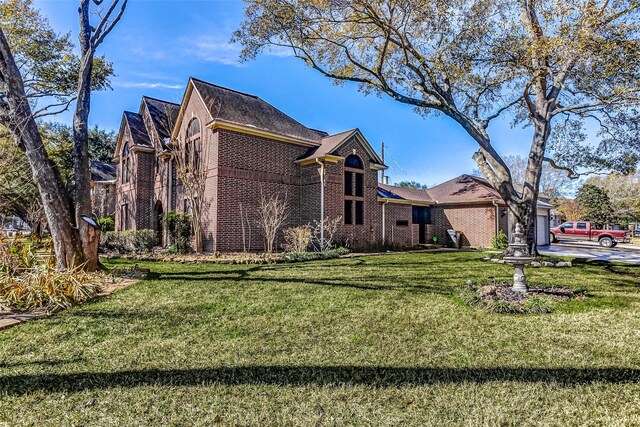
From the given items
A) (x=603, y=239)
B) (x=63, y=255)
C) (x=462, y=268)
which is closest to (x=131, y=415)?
(x=63, y=255)

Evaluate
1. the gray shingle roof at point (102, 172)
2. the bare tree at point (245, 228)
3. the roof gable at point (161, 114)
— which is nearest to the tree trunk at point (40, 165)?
the bare tree at point (245, 228)

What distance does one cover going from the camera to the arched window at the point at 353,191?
16141 millimetres

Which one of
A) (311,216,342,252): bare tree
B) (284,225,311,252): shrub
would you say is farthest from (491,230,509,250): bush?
(284,225,311,252): shrub

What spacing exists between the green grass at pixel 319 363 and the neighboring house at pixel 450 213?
1329cm

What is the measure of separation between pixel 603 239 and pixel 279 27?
25.7 m

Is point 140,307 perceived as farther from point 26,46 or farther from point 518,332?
point 26,46

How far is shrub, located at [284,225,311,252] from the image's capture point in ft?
45.0

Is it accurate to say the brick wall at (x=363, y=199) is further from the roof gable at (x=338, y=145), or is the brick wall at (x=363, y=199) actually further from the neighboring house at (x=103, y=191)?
the neighboring house at (x=103, y=191)

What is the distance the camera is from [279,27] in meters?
11.2

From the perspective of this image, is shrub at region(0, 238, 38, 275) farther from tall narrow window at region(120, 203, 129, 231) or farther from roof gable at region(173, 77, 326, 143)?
tall narrow window at region(120, 203, 129, 231)

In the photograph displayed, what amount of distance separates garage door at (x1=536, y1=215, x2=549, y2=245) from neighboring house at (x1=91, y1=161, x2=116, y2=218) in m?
28.9

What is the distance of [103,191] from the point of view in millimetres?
24750

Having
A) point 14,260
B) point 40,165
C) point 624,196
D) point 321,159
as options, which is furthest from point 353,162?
point 624,196

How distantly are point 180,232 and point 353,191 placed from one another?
306 inches
